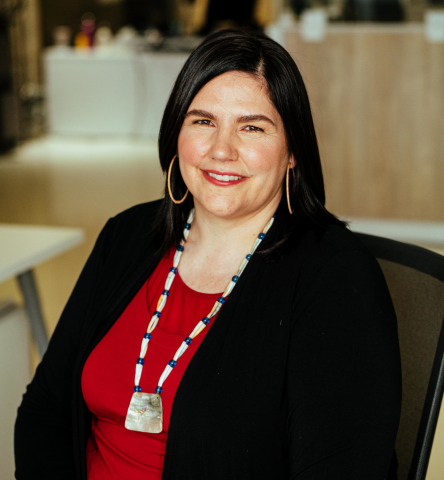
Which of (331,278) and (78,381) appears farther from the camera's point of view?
(78,381)

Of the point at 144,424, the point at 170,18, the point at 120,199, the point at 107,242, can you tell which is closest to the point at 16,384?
the point at 107,242

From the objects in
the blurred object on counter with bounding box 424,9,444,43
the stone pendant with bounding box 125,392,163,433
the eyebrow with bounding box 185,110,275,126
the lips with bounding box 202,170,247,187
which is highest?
the blurred object on counter with bounding box 424,9,444,43

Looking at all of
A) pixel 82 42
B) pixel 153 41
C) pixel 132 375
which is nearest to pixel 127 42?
pixel 153 41

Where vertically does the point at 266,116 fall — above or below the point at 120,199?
above

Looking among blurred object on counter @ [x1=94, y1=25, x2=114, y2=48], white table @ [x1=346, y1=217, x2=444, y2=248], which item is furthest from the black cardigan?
blurred object on counter @ [x1=94, y1=25, x2=114, y2=48]

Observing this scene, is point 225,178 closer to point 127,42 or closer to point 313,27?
point 313,27

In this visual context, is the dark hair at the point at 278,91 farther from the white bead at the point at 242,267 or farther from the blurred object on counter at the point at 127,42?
the blurred object on counter at the point at 127,42

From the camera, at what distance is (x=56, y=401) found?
136cm

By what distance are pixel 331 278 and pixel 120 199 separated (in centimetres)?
464

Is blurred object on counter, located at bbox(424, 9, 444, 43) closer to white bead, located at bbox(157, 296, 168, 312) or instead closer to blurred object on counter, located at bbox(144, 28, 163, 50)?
white bead, located at bbox(157, 296, 168, 312)

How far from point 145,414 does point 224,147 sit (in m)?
0.51

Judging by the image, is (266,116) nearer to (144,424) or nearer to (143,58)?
(144,424)

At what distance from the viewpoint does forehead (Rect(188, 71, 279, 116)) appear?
1199 millimetres

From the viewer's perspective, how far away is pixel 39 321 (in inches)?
87.2
